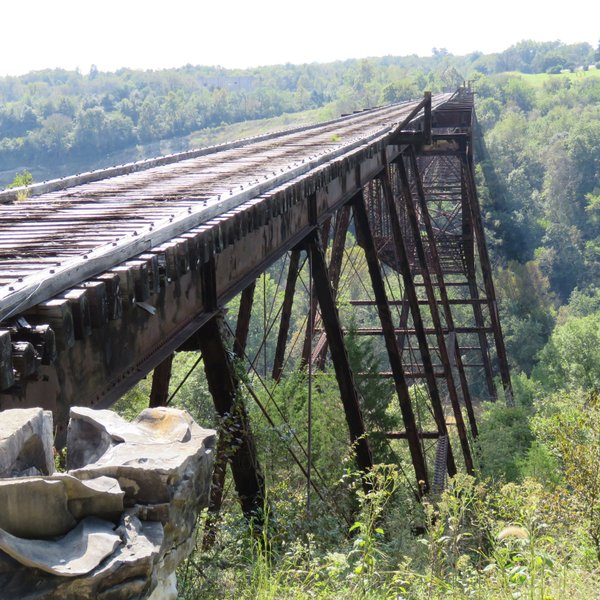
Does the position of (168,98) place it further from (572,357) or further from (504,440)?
(504,440)

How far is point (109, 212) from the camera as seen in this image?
16.6ft

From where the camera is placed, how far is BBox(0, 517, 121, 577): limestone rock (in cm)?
165

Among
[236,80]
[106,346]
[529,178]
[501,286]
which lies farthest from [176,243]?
[236,80]

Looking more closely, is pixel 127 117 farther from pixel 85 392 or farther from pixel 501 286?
pixel 85 392

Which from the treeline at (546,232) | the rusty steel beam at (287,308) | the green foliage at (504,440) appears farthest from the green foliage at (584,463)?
the treeline at (546,232)

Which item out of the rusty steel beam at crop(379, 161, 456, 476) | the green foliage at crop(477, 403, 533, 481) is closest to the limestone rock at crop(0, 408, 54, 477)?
the rusty steel beam at crop(379, 161, 456, 476)

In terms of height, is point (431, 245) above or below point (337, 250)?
below

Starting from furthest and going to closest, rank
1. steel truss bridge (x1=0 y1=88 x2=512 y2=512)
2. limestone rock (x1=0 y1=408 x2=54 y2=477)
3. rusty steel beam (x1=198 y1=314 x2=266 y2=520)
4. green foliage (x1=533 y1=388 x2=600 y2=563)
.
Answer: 1. green foliage (x1=533 y1=388 x2=600 y2=563)
2. rusty steel beam (x1=198 y1=314 x2=266 y2=520)
3. steel truss bridge (x1=0 y1=88 x2=512 y2=512)
4. limestone rock (x1=0 y1=408 x2=54 y2=477)

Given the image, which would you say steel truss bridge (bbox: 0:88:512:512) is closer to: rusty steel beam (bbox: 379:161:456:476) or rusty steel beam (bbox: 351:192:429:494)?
rusty steel beam (bbox: 351:192:429:494)

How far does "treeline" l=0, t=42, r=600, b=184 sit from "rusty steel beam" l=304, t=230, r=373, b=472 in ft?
211

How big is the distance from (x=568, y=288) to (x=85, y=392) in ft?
195

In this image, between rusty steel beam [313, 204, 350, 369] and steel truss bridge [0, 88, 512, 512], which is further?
rusty steel beam [313, 204, 350, 369]

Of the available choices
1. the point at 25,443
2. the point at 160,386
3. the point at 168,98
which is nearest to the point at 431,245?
the point at 160,386

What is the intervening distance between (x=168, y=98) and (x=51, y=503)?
448 ft
